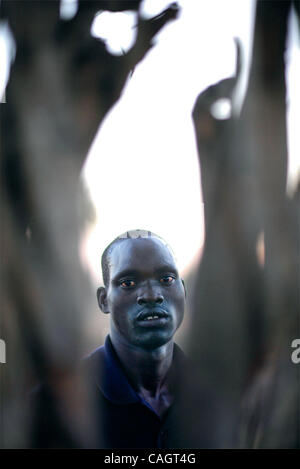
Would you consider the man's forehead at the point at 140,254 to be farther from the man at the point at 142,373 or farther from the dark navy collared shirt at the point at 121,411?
the dark navy collared shirt at the point at 121,411

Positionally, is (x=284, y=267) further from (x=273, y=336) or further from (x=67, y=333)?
(x=67, y=333)

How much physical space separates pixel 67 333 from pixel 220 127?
25.8 inches

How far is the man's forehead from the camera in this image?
3.12ft

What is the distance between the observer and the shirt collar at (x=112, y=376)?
0.96 metres

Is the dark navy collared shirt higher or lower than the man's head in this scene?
lower

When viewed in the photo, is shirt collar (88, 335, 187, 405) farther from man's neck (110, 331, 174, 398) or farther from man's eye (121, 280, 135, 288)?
man's eye (121, 280, 135, 288)

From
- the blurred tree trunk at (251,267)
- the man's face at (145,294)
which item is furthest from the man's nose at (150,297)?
the blurred tree trunk at (251,267)

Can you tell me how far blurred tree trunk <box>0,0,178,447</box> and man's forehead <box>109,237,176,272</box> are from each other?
4.3 inches

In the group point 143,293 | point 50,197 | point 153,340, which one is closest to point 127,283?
point 143,293

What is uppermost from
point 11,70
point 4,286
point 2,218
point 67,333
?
point 11,70

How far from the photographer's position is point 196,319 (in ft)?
3.23

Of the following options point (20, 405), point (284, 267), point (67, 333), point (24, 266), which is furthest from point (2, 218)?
point (284, 267)

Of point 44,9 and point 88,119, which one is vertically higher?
point 44,9

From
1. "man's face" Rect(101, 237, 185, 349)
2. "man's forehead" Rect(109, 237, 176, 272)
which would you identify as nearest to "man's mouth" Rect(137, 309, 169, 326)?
"man's face" Rect(101, 237, 185, 349)
